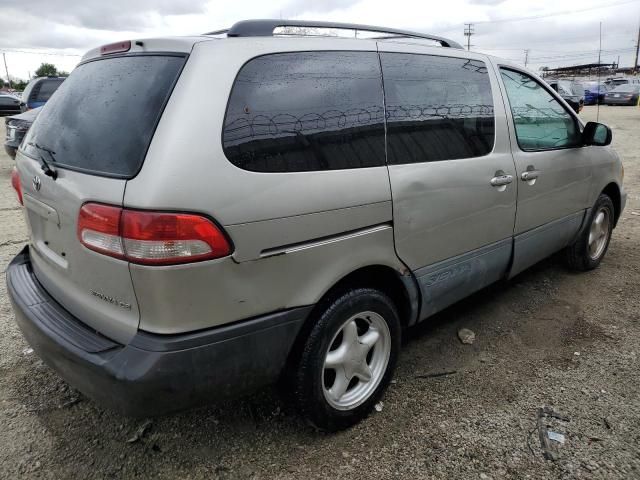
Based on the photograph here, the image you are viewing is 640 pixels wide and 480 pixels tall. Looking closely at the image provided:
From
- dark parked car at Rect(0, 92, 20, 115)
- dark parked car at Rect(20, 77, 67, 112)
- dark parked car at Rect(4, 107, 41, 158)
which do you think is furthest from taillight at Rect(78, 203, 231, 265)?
dark parked car at Rect(0, 92, 20, 115)

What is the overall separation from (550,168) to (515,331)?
1135mm

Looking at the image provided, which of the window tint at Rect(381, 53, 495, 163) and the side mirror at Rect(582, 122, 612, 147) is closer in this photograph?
the window tint at Rect(381, 53, 495, 163)

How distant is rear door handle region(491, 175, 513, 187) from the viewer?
2.94m

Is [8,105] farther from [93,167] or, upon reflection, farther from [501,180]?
[501,180]

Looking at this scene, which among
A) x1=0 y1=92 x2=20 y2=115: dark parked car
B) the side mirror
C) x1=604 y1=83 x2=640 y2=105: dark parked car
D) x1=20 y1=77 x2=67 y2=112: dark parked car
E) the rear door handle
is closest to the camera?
the rear door handle

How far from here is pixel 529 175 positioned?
3227mm

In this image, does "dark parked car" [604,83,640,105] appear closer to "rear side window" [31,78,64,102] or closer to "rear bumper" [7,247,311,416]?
"rear side window" [31,78,64,102]

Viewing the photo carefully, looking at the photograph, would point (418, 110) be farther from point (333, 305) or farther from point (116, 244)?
point (116, 244)

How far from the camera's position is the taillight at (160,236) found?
5.58 feet

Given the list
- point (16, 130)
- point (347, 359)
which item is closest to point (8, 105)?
point (16, 130)

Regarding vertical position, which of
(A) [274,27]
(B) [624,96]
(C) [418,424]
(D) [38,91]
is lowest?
(B) [624,96]

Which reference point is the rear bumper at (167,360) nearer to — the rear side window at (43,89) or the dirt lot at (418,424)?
the dirt lot at (418,424)

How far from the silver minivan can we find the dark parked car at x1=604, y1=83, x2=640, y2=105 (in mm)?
30448

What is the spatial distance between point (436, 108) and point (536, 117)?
115cm
